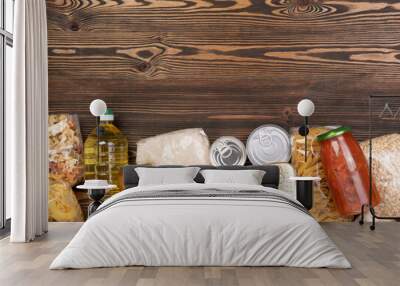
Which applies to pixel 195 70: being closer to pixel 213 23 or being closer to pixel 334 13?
pixel 213 23

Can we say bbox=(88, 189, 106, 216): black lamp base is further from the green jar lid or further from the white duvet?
the green jar lid

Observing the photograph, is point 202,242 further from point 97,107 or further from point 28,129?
point 97,107

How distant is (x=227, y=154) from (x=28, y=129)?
221cm

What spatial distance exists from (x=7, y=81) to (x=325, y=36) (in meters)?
3.42

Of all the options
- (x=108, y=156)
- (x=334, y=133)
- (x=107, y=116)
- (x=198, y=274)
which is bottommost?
(x=198, y=274)

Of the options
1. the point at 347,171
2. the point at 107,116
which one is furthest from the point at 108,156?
the point at 347,171

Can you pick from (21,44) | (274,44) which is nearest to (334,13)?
(274,44)

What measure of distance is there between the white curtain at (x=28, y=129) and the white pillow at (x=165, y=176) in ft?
3.20

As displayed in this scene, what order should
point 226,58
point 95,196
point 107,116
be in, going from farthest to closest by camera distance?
1. point 226,58
2. point 107,116
3. point 95,196

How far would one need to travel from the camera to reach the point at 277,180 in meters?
6.66

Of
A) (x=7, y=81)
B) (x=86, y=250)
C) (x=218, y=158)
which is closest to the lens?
(x=86, y=250)

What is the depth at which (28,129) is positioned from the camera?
566cm

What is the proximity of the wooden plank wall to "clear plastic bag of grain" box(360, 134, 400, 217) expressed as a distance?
0.73 feet

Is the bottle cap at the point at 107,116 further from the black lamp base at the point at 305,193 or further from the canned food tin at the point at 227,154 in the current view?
the black lamp base at the point at 305,193
